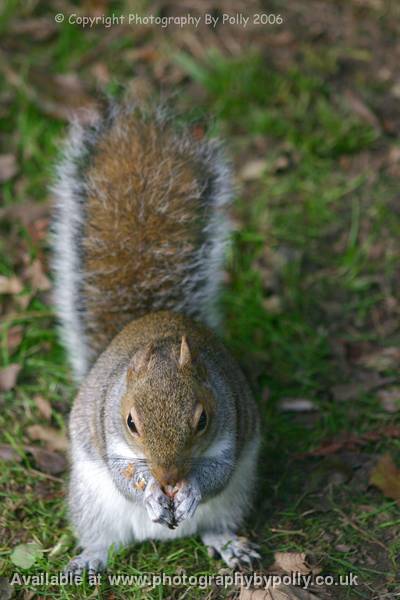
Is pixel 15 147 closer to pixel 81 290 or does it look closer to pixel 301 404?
pixel 81 290

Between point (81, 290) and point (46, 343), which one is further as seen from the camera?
point (46, 343)

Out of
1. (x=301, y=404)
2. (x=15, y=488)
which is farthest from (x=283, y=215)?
(x=15, y=488)

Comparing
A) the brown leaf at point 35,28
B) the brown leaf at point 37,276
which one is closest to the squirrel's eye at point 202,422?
the brown leaf at point 37,276

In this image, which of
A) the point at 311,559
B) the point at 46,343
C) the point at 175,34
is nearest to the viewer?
A: the point at 311,559

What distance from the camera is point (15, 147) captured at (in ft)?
13.2

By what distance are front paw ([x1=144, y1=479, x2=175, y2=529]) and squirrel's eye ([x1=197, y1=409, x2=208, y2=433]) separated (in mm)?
170

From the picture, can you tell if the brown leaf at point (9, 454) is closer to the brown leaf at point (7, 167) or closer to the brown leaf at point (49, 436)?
the brown leaf at point (49, 436)

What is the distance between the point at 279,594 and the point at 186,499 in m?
0.42

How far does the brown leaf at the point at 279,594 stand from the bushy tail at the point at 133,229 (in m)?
0.86

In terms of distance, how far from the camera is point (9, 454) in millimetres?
2953

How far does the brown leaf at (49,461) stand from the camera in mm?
2914

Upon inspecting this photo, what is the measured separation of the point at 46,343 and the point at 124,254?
74 centimetres

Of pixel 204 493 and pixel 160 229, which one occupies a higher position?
pixel 160 229

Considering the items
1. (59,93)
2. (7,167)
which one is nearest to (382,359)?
(7,167)
